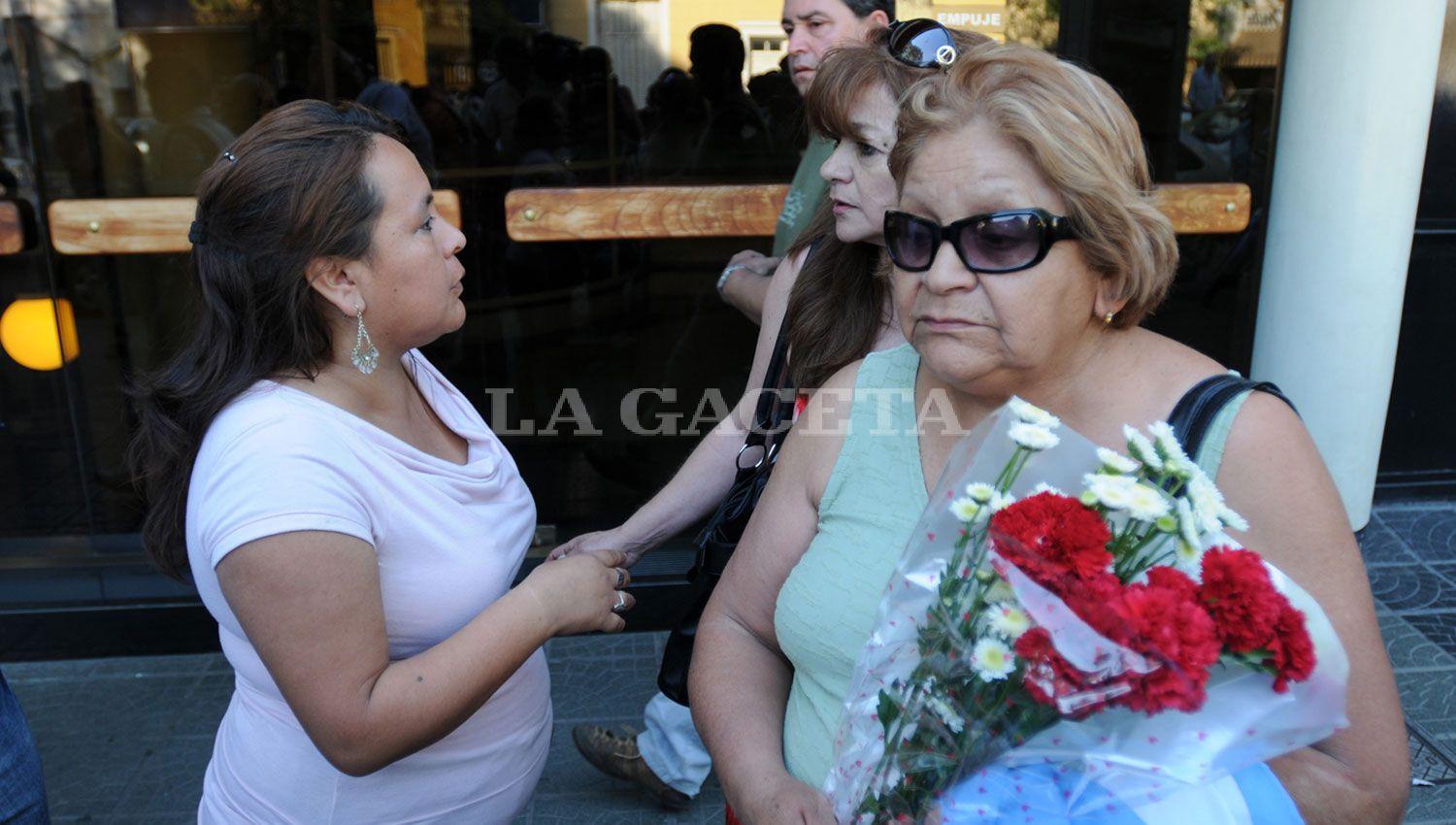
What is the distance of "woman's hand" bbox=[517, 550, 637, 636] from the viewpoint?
6.08 feet

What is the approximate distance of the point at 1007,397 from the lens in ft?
5.45

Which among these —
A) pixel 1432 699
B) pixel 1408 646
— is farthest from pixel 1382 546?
pixel 1432 699

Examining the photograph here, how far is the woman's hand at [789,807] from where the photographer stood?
1.57 metres

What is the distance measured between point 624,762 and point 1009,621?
2426 millimetres

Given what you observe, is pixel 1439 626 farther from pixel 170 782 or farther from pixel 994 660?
pixel 170 782

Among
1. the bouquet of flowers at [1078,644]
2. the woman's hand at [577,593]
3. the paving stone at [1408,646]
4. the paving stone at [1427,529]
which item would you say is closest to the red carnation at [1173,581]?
the bouquet of flowers at [1078,644]

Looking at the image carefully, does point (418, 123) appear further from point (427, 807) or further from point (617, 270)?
point (427, 807)

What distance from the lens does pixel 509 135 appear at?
14.4 feet

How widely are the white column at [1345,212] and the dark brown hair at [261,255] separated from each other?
371 cm

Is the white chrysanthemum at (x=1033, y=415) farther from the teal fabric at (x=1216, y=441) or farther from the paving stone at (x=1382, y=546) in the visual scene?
the paving stone at (x=1382, y=546)

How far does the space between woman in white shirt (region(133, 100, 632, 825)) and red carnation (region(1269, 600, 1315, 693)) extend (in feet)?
3.65

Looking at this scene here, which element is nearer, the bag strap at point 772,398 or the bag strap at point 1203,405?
the bag strap at point 1203,405

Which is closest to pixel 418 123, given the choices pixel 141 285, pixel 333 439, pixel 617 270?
pixel 617 270

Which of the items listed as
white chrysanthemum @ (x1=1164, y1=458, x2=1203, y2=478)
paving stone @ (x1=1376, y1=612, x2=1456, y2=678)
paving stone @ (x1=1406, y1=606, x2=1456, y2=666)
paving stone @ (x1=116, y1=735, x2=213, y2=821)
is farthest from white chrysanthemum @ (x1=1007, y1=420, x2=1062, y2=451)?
paving stone @ (x1=1406, y1=606, x2=1456, y2=666)
